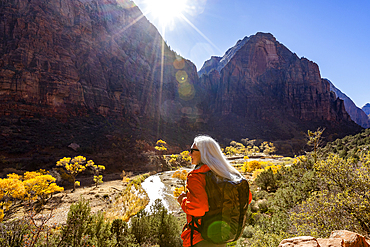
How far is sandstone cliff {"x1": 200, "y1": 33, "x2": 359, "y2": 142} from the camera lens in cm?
7562

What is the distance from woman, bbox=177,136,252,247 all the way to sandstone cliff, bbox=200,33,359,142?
232ft

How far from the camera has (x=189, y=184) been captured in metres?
1.58

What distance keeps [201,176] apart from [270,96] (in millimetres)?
100326

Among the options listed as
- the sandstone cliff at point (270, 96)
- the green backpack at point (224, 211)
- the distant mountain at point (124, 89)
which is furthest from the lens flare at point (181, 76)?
the green backpack at point (224, 211)

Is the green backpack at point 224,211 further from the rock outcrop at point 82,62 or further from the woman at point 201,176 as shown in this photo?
the rock outcrop at point 82,62

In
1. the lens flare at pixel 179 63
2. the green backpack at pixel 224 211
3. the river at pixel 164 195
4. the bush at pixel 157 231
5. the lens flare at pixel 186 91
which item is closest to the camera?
the green backpack at pixel 224 211

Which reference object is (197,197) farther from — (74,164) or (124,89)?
(124,89)

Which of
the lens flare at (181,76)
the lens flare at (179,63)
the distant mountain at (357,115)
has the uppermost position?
the lens flare at (179,63)

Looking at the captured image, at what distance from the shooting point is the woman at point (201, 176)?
4.92ft

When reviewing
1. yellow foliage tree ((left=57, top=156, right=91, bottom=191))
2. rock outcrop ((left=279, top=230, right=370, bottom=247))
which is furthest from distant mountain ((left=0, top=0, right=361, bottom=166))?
rock outcrop ((left=279, top=230, right=370, bottom=247))

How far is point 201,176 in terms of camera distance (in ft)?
A: 5.20

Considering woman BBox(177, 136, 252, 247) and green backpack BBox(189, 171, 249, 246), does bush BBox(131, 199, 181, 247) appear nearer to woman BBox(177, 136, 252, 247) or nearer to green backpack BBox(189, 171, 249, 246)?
woman BBox(177, 136, 252, 247)

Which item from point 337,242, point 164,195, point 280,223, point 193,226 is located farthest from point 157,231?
point 164,195

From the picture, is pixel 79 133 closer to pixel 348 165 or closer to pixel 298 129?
pixel 348 165
